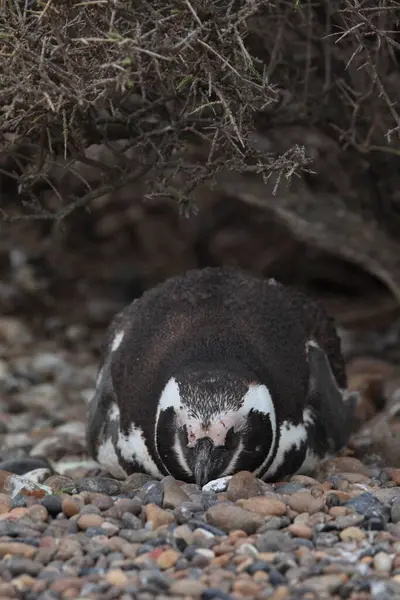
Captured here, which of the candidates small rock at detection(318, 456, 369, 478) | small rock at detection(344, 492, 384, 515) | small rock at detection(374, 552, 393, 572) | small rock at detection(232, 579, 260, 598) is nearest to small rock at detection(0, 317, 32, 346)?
small rock at detection(318, 456, 369, 478)

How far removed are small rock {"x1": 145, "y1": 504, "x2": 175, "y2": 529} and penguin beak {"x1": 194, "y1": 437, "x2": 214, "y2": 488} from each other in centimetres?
42

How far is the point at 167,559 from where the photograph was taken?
4082 millimetres

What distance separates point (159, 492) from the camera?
4863 millimetres

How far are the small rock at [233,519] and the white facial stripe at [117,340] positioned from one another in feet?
6.68

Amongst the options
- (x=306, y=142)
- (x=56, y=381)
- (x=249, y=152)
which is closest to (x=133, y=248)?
(x=56, y=381)

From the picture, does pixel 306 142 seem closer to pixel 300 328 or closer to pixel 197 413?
pixel 300 328

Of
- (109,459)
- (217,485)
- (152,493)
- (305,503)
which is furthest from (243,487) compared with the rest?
(109,459)

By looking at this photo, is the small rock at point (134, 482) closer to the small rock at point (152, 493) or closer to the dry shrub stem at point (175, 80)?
the small rock at point (152, 493)

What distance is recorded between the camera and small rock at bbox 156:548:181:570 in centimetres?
406

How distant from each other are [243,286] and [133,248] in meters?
5.03

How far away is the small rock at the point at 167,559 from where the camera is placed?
406cm

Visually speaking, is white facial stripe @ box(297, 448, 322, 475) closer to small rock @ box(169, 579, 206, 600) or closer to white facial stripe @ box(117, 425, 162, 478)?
white facial stripe @ box(117, 425, 162, 478)

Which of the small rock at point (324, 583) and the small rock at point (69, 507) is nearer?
the small rock at point (324, 583)

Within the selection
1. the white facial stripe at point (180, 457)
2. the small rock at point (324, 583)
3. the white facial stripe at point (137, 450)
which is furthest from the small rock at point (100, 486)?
the small rock at point (324, 583)
